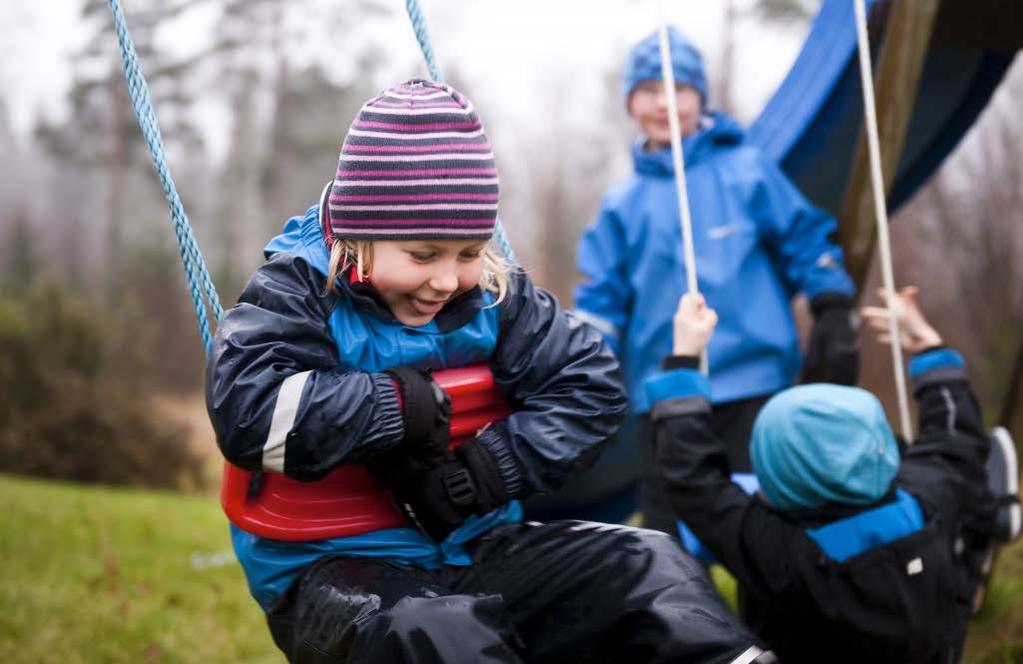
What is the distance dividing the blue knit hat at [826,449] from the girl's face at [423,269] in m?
0.85

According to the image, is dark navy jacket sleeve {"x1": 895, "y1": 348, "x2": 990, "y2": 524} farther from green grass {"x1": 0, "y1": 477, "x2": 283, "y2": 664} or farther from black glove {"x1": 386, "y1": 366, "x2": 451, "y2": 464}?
green grass {"x1": 0, "y1": 477, "x2": 283, "y2": 664}

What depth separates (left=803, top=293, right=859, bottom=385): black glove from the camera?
357 centimetres

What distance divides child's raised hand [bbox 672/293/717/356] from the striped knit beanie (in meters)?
1.06

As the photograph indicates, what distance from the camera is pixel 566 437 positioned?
7.17ft

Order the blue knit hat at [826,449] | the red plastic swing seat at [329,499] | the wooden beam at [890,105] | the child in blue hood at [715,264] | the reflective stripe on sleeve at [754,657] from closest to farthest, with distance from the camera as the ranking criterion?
the reflective stripe on sleeve at [754,657]
the red plastic swing seat at [329,499]
the blue knit hat at [826,449]
the wooden beam at [890,105]
the child in blue hood at [715,264]

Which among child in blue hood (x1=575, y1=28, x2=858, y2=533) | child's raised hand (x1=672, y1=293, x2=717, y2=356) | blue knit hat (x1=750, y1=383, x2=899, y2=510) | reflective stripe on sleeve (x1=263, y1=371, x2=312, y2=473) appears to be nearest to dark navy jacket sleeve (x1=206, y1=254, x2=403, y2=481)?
reflective stripe on sleeve (x1=263, y1=371, x2=312, y2=473)

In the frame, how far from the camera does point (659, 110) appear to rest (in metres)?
3.85

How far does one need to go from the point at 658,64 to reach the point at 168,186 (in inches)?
80.2

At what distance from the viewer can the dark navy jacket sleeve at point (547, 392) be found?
2164mm

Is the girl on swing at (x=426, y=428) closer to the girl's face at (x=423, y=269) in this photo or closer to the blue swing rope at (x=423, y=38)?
the girl's face at (x=423, y=269)

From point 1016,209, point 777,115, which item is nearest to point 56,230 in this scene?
point 1016,209

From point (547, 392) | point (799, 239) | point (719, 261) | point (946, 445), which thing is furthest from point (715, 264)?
point (547, 392)

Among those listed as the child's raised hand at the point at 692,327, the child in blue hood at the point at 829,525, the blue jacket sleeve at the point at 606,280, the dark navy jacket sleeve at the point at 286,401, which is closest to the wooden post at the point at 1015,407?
the child in blue hood at the point at 829,525

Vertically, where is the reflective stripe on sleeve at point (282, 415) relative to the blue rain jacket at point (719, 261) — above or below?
above
